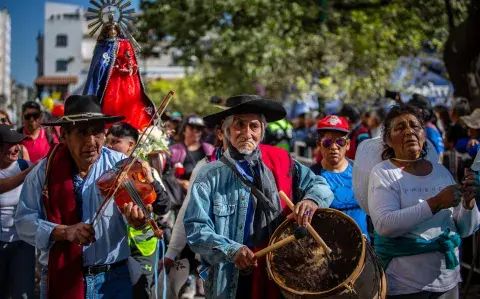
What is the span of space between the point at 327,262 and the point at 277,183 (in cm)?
61

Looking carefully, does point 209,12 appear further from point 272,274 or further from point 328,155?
point 272,274

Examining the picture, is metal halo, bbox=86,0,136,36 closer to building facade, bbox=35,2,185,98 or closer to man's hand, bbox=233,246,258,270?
man's hand, bbox=233,246,258,270

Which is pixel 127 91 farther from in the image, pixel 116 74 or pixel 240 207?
pixel 240 207

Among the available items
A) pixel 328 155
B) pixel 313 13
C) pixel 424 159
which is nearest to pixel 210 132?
pixel 313 13

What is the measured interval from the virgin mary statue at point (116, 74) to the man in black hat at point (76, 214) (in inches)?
87.8

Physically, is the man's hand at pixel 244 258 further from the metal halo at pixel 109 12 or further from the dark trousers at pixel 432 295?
the metal halo at pixel 109 12

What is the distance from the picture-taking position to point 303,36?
24.4 m

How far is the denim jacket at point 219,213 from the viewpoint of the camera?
14.3 feet

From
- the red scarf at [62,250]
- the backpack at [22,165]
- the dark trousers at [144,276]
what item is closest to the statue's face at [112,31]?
the backpack at [22,165]

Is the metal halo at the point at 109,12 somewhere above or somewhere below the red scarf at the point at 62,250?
above

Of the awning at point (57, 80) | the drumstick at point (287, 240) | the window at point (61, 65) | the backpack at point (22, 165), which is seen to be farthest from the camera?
the window at point (61, 65)

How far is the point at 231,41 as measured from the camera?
71.1 ft

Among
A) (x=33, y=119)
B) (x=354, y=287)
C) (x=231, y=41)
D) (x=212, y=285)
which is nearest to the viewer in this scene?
(x=354, y=287)

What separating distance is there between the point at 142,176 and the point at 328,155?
100 inches
